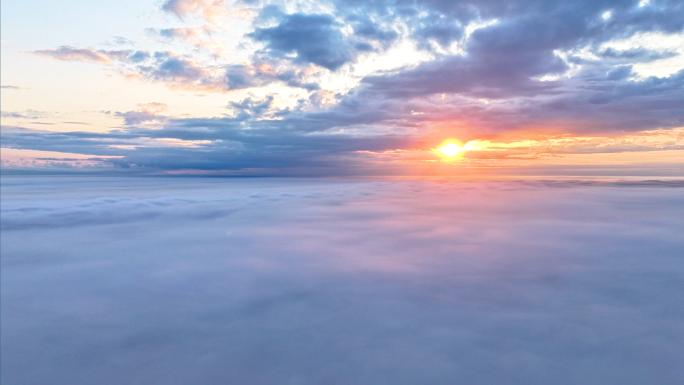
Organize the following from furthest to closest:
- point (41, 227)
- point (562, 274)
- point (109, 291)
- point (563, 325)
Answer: point (41, 227), point (562, 274), point (109, 291), point (563, 325)

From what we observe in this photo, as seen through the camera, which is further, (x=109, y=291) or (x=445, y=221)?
(x=445, y=221)

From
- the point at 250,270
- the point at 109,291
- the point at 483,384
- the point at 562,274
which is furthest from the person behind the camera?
the point at 250,270

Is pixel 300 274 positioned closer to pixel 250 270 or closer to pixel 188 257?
pixel 250 270

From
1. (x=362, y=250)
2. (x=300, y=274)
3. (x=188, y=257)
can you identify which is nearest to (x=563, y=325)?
(x=300, y=274)

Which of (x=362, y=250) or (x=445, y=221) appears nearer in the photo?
(x=362, y=250)

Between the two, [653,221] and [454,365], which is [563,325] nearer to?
[454,365]

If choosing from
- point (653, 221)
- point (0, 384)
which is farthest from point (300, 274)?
point (653, 221)

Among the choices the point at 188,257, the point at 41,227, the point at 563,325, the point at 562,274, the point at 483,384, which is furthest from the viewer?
the point at 41,227

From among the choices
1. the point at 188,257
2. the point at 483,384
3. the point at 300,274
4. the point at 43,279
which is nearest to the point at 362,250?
the point at 300,274

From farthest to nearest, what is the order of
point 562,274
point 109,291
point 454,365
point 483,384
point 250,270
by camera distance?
point 250,270 → point 562,274 → point 109,291 → point 454,365 → point 483,384
